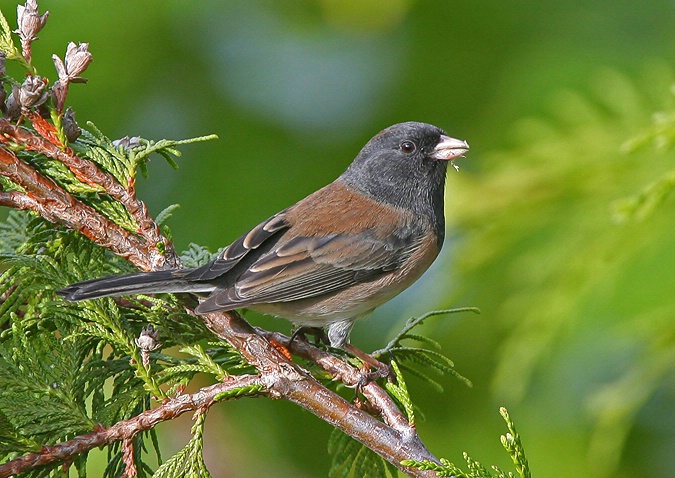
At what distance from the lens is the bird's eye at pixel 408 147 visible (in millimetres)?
2424

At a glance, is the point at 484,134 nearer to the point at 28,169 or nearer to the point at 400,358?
the point at 400,358

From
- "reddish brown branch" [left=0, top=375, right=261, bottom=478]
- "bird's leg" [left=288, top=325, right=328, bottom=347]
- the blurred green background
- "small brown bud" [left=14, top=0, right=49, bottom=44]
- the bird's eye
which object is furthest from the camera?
the bird's eye

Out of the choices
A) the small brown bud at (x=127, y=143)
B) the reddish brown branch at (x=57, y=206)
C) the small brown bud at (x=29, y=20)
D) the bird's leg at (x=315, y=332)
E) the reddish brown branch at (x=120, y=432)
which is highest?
the small brown bud at (x=29, y=20)

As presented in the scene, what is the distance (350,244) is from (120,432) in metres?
1.00

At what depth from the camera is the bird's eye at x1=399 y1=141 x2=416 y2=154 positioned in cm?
242

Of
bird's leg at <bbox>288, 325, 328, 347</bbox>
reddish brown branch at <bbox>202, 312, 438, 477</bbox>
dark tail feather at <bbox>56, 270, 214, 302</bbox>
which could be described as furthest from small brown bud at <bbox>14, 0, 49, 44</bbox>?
bird's leg at <bbox>288, 325, 328, 347</bbox>

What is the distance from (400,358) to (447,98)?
1.69 m

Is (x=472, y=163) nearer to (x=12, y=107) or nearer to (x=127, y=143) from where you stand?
(x=127, y=143)

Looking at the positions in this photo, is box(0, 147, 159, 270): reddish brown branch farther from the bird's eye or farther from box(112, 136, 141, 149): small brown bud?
the bird's eye

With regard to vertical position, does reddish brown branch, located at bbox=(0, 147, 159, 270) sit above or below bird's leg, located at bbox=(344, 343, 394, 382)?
above

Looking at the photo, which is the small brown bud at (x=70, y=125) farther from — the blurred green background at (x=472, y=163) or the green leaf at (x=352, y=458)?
the blurred green background at (x=472, y=163)

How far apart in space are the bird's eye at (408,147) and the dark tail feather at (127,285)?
41.6 inches

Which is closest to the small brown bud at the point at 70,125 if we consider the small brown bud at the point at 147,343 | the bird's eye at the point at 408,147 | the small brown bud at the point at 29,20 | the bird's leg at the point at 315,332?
the small brown bud at the point at 29,20

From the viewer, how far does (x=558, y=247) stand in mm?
1952
